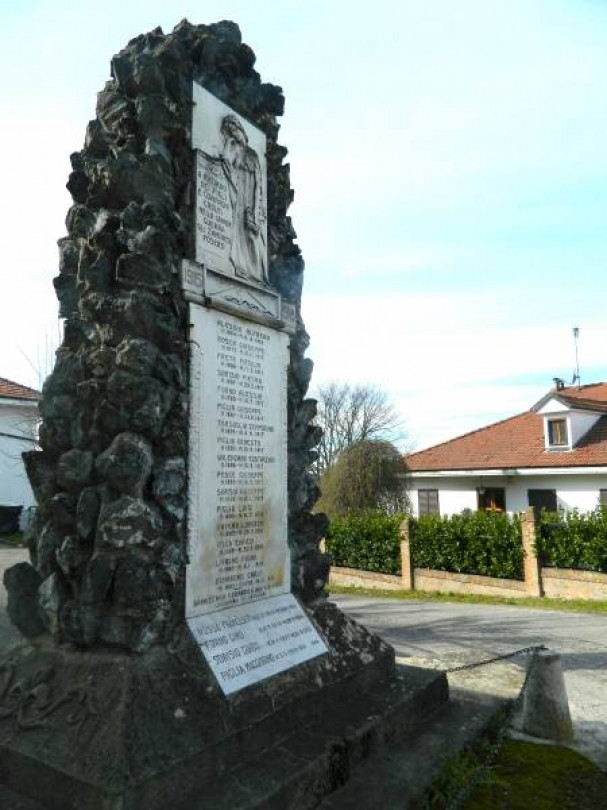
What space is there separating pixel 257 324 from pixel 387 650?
2522 mm

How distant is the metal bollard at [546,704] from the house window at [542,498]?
17930 millimetres

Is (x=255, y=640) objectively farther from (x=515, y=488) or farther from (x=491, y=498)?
(x=491, y=498)

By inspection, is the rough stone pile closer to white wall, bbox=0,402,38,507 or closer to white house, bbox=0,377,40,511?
white house, bbox=0,377,40,511

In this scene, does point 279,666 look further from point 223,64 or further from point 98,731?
point 223,64

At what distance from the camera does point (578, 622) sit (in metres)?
10.4

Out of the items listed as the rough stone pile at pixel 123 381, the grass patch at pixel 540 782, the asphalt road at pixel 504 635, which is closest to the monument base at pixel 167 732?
the rough stone pile at pixel 123 381

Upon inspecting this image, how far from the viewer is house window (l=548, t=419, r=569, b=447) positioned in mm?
21281

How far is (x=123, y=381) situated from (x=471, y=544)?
14162 millimetres

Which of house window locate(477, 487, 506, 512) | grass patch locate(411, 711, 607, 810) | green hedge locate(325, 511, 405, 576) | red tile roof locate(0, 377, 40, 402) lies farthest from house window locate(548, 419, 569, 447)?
grass patch locate(411, 711, 607, 810)

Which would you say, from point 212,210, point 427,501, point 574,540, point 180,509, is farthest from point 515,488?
point 180,509

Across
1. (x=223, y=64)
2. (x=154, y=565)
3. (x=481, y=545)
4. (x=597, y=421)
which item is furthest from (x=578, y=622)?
(x=597, y=421)

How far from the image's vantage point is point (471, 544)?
1577 cm

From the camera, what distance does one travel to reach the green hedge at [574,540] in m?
13.8

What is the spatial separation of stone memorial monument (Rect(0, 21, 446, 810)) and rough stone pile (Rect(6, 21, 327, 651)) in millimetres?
13
